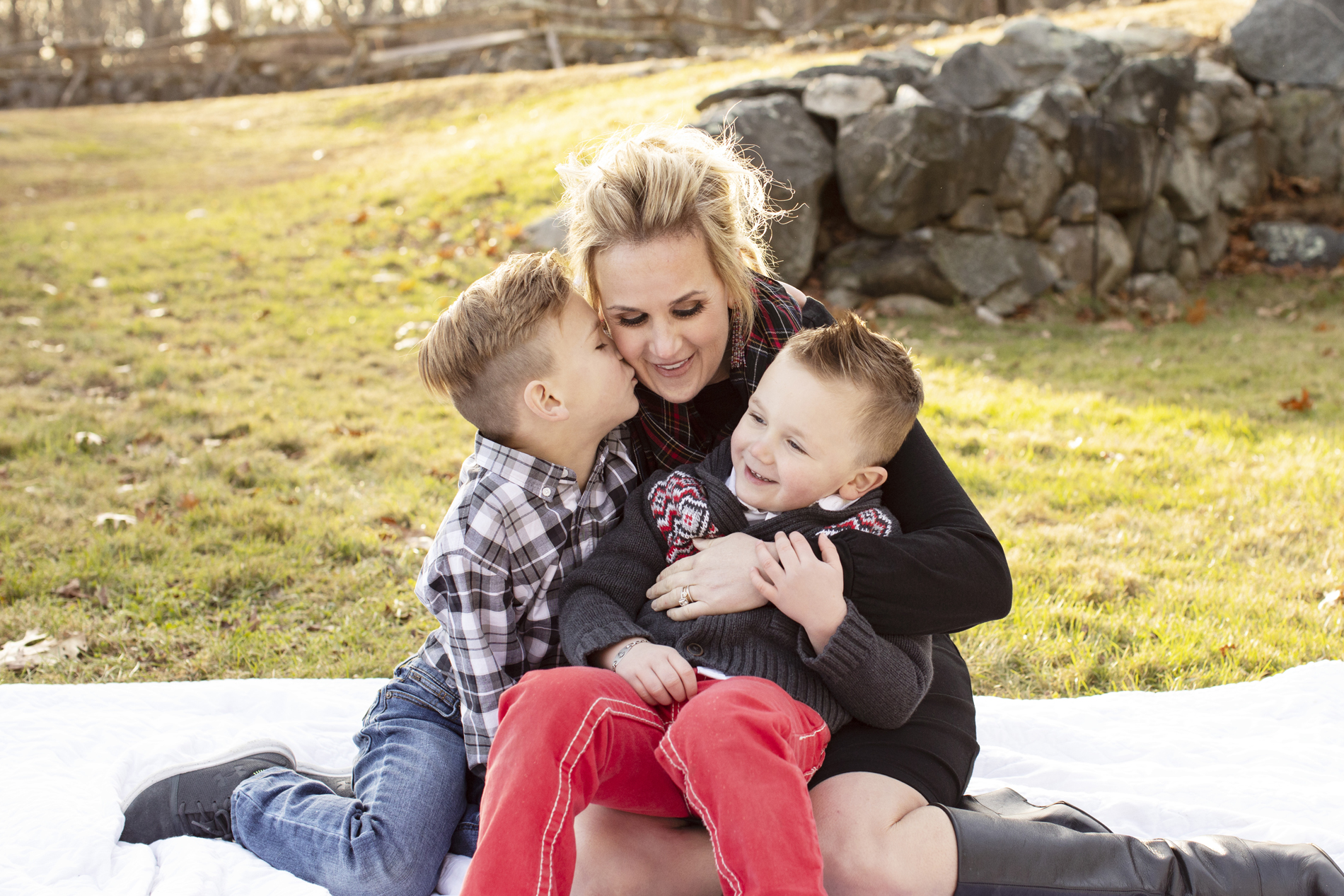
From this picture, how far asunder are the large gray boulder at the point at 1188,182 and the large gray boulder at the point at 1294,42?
1163 millimetres

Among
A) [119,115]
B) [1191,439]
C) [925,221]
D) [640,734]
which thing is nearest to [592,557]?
[640,734]

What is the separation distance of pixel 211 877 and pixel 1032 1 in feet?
71.0

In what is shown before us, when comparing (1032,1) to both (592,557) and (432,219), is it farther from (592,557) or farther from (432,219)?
(592,557)

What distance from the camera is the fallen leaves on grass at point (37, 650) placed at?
3021 mm

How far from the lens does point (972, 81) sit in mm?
7766

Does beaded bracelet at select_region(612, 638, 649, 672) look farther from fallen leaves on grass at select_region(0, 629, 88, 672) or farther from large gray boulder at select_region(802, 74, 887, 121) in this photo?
large gray boulder at select_region(802, 74, 887, 121)

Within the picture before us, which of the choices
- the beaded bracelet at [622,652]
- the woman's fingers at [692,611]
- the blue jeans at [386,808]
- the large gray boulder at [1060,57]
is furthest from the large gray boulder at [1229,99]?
the blue jeans at [386,808]

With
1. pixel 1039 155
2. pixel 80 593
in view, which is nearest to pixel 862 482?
pixel 80 593

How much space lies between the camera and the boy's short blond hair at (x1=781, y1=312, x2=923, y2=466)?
2051 millimetres

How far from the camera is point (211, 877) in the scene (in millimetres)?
1996

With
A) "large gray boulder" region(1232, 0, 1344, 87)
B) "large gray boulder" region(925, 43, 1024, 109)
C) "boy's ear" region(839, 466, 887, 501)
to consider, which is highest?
"large gray boulder" region(1232, 0, 1344, 87)

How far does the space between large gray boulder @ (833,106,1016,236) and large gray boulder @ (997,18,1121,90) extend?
109cm

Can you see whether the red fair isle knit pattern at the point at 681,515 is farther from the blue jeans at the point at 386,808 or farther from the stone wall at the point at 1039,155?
the stone wall at the point at 1039,155

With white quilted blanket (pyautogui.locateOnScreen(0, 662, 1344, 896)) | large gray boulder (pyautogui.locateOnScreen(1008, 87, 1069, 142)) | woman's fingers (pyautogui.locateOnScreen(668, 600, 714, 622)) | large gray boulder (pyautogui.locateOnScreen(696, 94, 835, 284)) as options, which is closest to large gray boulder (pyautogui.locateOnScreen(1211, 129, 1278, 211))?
large gray boulder (pyautogui.locateOnScreen(1008, 87, 1069, 142))
